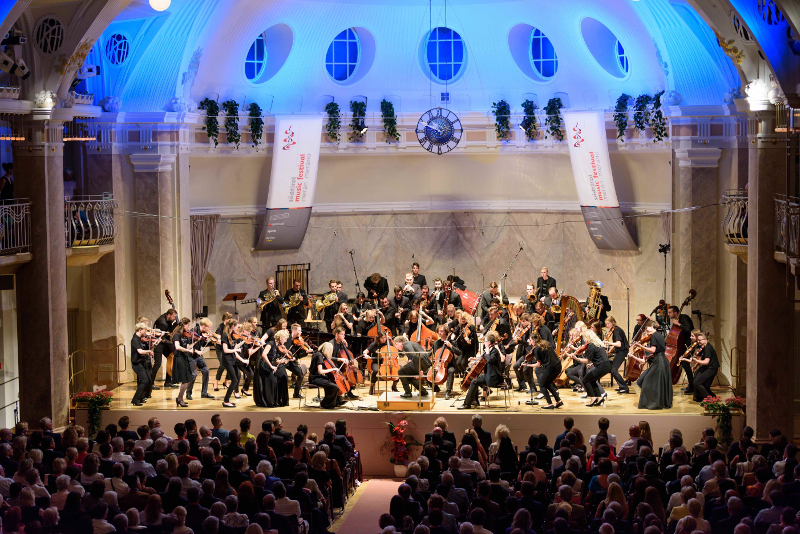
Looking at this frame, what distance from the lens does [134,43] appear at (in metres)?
17.3

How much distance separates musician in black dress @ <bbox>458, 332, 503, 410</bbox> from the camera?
14.4 meters

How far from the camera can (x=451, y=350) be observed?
14969 mm

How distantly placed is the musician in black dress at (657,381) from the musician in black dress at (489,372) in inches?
84.5

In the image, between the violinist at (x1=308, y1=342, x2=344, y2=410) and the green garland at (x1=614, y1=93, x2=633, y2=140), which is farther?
the green garland at (x1=614, y1=93, x2=633, y2=140)

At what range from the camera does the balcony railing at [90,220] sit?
1545 centimetres

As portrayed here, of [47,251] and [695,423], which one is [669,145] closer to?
[695,423]

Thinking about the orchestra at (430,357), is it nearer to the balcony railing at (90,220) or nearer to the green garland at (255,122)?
the balcony railing at (90,220)

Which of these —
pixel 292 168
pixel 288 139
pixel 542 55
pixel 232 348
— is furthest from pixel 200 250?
pixel 542 55

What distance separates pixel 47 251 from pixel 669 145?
10.8m

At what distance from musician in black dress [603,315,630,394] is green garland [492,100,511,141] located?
5794 millimetres

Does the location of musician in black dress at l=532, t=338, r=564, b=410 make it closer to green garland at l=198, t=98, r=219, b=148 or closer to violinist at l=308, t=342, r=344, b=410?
violinist at l=308, t=342, r=344, b=410

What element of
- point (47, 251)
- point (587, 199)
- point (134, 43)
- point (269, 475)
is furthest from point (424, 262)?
point (269, 475)

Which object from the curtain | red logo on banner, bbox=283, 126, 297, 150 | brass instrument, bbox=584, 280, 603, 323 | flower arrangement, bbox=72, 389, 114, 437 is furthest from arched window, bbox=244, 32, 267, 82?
brass instrument, bbox=584, 280, 603, 323

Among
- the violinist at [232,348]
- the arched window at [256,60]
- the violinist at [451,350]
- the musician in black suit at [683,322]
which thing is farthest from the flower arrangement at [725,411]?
the arched window at [256,60]
